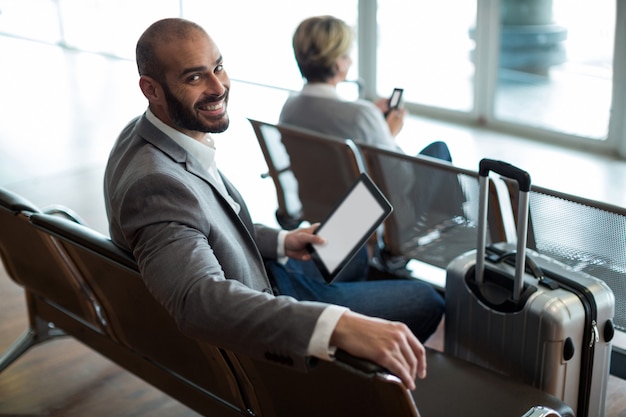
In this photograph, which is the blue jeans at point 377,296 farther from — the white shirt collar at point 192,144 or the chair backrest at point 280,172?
the chair backrest at point 280,172

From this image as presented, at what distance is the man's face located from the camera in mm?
2041

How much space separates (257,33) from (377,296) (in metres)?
7.64

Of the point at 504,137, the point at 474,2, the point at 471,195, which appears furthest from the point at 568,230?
the point at 474,2

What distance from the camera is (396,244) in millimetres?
3260

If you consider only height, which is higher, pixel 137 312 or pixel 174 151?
pixel 174 151

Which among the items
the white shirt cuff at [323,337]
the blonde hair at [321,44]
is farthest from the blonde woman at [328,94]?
the white shirt cuff at [323,337]

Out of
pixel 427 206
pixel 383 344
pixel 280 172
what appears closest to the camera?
pixel 383 344

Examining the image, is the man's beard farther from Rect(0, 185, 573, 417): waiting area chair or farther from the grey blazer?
Rect(0, 185, 573, 417): waiting area chair

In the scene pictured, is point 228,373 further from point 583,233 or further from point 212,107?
point 583,233

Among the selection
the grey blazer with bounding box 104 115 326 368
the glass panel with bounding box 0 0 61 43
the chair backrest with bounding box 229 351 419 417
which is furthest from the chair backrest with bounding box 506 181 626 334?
the glass panel with bounding box 0 0 61 43

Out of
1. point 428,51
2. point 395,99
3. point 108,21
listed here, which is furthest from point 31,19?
point 395,99

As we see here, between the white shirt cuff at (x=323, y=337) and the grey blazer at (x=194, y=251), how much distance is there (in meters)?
0.01

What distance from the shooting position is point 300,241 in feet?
7.90

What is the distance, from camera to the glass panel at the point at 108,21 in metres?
10.2
